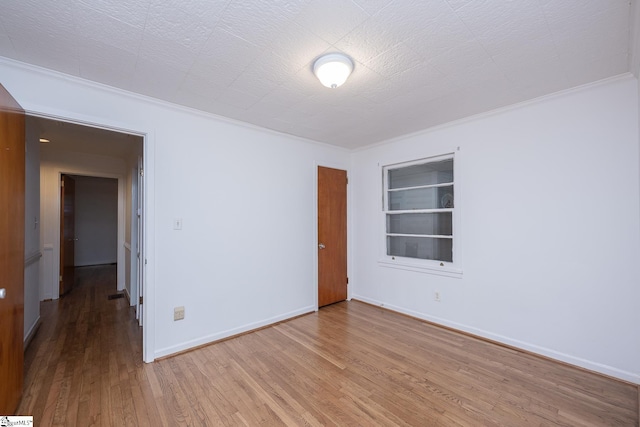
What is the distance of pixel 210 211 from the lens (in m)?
2.93

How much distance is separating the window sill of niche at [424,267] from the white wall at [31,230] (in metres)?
4.38

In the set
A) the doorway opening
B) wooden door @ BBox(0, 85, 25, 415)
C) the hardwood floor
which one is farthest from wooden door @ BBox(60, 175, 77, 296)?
wooden door @ BBox(0, 85, 25, 415)

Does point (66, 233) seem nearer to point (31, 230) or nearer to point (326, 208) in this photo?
point (31, 230)

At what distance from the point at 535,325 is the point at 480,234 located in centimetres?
100

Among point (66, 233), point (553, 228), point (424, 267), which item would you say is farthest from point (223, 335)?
point (66, 233)

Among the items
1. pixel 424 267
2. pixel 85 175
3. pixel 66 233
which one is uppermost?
pixel 85 175

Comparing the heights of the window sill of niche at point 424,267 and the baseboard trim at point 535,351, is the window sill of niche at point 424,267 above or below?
above

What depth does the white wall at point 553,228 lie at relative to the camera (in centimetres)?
219

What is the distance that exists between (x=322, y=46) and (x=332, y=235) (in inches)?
112

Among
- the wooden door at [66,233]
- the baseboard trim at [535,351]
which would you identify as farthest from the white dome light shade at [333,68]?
the wooden door at [66,233]

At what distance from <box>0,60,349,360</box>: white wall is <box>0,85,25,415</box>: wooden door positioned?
0.44 metres

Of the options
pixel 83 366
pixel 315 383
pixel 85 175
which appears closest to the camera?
pixel 315 383

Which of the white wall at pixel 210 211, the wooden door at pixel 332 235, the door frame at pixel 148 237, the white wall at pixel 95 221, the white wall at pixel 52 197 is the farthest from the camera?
the white wall at pixel 95 221

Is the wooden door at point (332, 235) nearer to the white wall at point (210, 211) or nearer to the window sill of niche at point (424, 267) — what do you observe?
the white wall at point (210, 211)
